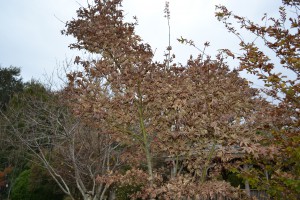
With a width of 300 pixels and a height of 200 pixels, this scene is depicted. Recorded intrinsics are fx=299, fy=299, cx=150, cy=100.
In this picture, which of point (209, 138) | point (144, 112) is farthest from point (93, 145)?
point (209, 138)

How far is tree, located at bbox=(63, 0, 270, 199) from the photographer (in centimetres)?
434

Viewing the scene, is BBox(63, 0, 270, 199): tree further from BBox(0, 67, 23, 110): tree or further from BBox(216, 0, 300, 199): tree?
BBox(0, 67, 23, 110): tree

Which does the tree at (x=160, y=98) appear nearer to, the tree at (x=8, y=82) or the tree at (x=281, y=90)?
the tree at (x=281, y=90)

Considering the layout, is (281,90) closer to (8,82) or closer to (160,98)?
(160,98)

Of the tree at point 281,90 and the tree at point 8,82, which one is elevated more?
the tree at point 8,82

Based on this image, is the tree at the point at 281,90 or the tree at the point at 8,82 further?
the tree at the point at 8,82

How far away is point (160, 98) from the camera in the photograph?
14.9ft

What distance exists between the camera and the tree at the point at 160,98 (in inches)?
171

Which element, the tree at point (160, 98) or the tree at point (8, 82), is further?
the tree at point (8, 82)

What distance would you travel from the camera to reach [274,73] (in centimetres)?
374

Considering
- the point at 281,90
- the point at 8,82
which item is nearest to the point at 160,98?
the point at 281,90

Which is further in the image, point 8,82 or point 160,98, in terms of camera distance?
point 8,82

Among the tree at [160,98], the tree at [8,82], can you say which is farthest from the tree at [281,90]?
the tree at [8,82]

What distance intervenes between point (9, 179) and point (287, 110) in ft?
67.9
